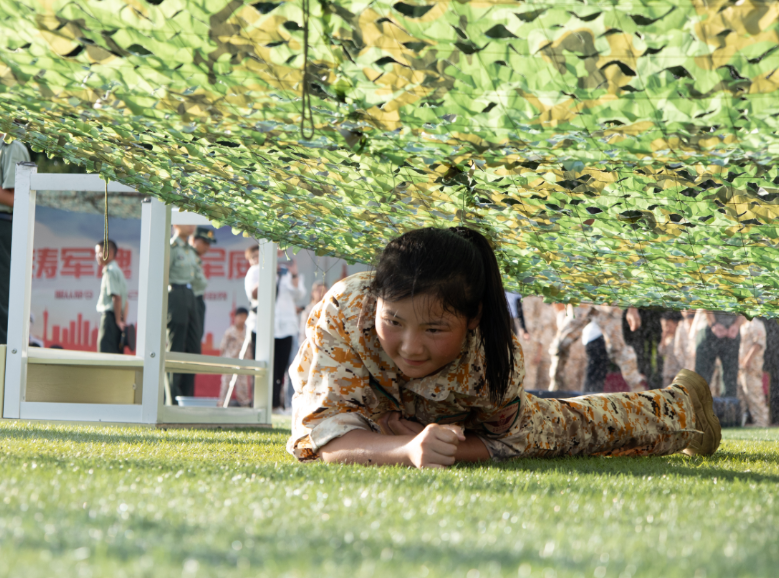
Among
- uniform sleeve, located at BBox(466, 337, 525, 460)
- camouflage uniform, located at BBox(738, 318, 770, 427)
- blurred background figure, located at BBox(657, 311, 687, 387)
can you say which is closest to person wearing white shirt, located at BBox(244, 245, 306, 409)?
blurred background figure, located at BBox(657, 311, 687, 387)

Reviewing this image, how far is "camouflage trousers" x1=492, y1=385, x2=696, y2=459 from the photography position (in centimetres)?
266

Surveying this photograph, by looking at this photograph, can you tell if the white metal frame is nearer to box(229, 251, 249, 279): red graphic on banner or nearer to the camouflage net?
the camouflage net

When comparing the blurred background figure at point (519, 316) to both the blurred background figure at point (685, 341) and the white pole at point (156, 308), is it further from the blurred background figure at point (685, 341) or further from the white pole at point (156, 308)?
the white pole at point (156, 308)

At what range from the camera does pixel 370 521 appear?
3.77 ft

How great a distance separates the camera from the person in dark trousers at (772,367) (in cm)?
1009

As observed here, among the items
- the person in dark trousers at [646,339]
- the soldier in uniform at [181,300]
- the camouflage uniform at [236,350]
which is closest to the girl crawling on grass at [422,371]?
the soldier in uniform at [181,300]

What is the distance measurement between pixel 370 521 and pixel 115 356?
448 cm

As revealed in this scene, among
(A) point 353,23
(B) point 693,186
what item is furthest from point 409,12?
(B) point 693,186

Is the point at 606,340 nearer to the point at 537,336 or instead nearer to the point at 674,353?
the point at 537,336

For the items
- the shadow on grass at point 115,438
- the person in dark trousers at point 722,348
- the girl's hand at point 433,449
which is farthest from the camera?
the person in dark trousers at point 722,348

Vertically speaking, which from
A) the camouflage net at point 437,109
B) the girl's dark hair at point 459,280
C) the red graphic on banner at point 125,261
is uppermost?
the red graphic on banner at point 125,261

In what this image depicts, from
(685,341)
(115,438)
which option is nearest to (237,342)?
(685,341)

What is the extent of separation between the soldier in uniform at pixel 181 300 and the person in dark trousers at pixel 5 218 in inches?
70.9

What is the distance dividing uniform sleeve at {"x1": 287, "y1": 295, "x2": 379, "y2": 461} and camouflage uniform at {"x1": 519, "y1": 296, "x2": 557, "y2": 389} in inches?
348
